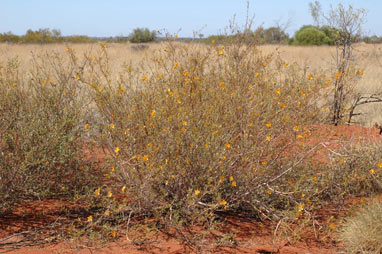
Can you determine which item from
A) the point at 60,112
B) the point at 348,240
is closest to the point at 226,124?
the point at 348,240

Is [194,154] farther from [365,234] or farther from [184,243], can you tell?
[365,234]

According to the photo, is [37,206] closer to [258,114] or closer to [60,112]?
[60,112]

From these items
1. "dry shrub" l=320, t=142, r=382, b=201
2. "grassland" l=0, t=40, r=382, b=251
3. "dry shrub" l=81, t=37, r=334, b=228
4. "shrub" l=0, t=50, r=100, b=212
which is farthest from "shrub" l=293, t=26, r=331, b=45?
"dry shrub" l=81, t=37, r=334, b=228

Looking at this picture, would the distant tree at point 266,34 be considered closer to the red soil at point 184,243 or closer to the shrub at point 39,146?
the shrub at point 39,146

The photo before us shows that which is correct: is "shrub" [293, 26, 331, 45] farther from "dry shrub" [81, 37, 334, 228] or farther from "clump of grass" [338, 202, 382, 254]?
"clump of grass" [338, 202, 382, 254]

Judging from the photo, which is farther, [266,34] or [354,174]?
[266,34]

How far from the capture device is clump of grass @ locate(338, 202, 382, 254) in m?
3.36

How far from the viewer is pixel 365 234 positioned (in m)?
3.41

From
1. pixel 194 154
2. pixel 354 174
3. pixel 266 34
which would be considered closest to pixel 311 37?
pixel 266 34

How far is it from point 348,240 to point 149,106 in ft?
6.89

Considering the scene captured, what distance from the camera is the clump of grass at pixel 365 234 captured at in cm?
336

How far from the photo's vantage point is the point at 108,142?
3.93 meters

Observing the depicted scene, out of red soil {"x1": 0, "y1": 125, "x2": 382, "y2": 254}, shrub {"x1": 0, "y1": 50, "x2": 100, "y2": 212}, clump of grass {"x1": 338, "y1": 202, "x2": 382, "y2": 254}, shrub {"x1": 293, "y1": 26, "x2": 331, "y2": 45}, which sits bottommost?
red soil {"x1": 0, "y1": 125, "x2": 382, "y2": 254}

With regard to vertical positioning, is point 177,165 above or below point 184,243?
above
